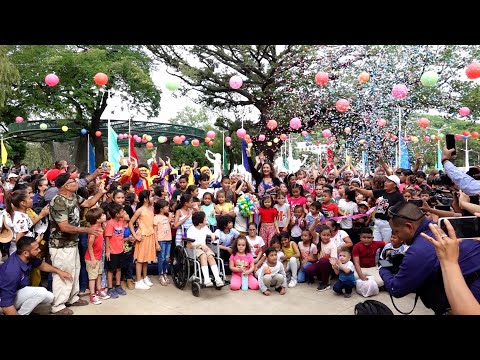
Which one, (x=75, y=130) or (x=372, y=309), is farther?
(x=75, y=130)

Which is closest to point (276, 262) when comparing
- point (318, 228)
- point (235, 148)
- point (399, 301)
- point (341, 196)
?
point (318, 228)

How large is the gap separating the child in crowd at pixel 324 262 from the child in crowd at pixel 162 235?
1.87 metres

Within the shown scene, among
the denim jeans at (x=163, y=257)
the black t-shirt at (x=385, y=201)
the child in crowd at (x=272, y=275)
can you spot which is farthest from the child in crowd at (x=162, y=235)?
the black t-shirt at (x=385, y=201)

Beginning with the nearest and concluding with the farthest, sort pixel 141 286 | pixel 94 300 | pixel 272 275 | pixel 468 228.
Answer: pixel 468 228 → pixel 94 300 → pixel 272 275 → pixel 141 286

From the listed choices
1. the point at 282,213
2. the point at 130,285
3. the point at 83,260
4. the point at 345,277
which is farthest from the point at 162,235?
the point at 345,277

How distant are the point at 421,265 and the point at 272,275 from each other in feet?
7.86

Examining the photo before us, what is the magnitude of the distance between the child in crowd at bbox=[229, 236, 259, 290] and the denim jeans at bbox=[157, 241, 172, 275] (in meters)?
0.90

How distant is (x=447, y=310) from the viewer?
2367 millimetres

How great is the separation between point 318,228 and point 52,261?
3180 mm

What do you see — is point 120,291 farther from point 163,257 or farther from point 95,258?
point 163,257

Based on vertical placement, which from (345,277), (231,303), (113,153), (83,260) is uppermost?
(113,153)

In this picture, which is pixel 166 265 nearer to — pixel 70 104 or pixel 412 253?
pixel 412 253

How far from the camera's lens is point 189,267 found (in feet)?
14.3

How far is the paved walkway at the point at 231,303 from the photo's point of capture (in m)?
3.77
